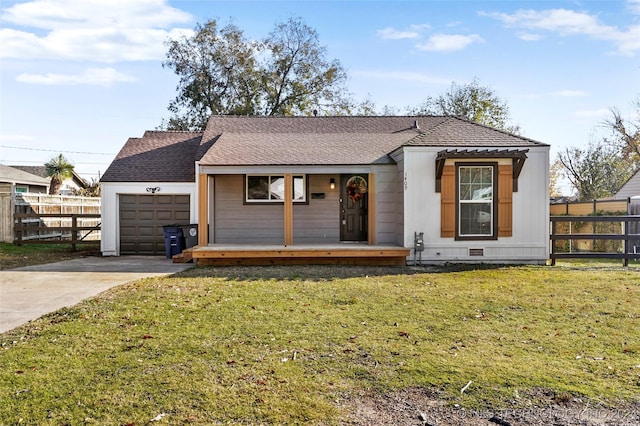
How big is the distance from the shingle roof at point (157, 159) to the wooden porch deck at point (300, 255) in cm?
370

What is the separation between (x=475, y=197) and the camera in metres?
11.3

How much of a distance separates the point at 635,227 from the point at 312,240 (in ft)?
29.1

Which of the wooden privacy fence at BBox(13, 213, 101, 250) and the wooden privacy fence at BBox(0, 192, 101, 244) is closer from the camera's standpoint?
the wooden privacy fence at BBox(13, 213, 101, 250)

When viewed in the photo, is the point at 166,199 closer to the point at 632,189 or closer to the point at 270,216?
the point at 270,216

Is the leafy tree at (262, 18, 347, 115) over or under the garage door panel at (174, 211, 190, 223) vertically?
over

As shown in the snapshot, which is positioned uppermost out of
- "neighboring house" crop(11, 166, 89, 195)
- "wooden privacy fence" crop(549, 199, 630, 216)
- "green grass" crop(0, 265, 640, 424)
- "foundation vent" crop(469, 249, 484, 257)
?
"neighboring house" crop(11, 166, 89, 195)

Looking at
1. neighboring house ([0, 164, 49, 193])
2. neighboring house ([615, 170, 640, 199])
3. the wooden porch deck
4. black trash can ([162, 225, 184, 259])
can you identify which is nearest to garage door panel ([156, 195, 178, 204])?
black trash can ([162, 225, 184, 259])

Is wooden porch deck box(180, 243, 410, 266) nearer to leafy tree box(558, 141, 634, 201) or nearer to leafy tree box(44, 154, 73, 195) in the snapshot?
leafy tree box(44, 154, 73, 195)

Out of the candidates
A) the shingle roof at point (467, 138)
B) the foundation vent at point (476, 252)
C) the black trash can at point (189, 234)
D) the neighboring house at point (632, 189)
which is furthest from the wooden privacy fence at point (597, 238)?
the black trash can at point (189, 234)

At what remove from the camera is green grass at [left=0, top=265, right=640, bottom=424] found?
11.2 ft

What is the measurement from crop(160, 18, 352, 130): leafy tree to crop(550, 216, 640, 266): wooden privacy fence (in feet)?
57.5

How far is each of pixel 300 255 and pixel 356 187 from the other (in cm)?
315

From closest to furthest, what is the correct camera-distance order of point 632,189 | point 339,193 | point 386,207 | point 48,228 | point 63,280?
1. point 63,280
2. point 386,207
3. point 339,193
4. point 48,228
5. point 632,189

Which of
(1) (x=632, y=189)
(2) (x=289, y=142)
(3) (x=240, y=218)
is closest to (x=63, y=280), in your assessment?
(3) (x=240, y=218)
